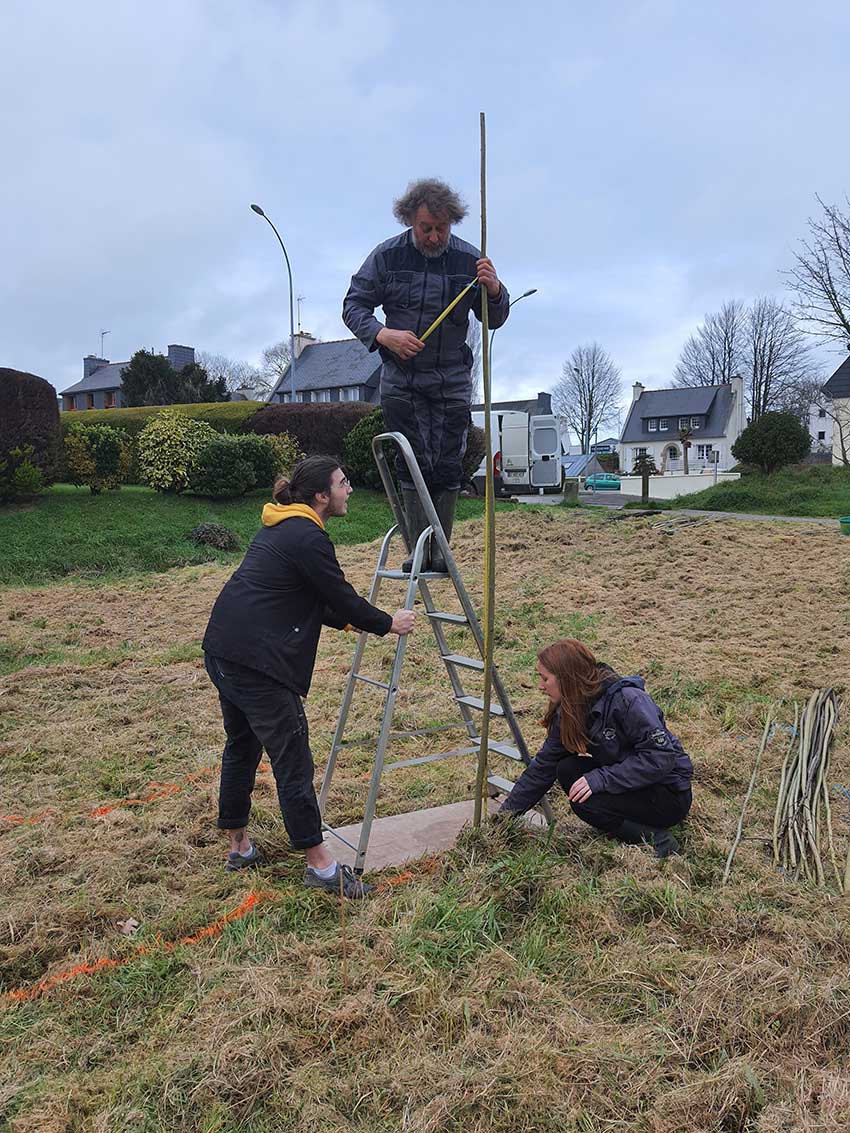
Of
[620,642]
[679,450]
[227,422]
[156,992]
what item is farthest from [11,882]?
[679,450]

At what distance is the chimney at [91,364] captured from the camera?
5038cm

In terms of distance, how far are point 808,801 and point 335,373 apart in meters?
36.3

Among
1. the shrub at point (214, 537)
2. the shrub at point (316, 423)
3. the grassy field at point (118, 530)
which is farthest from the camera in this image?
the shrub at point (316, 423)

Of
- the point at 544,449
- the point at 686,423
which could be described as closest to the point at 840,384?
the point at 686,423

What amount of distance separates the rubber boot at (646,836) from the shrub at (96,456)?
12897mm

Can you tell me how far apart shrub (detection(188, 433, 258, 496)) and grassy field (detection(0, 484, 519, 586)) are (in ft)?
0.89

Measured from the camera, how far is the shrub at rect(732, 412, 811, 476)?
18.6 metres

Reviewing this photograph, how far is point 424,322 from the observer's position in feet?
12.6

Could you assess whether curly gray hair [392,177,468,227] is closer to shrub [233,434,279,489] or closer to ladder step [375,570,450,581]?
ladder step [375,570,450,581]

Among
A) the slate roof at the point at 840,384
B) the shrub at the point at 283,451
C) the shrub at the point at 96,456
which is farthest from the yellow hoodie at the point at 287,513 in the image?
the slate roof at the point at 840,384

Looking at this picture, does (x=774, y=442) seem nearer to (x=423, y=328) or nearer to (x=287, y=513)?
(x=423, y=328)

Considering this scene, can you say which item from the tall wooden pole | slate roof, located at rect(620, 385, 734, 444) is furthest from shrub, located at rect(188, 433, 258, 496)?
slate roof, located at rect(620, 385, 734, 444)

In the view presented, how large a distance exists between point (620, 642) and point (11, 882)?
5164mm

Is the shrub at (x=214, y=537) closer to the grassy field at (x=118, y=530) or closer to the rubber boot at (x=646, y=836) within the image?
the grassy field at (x=118, y=530)
